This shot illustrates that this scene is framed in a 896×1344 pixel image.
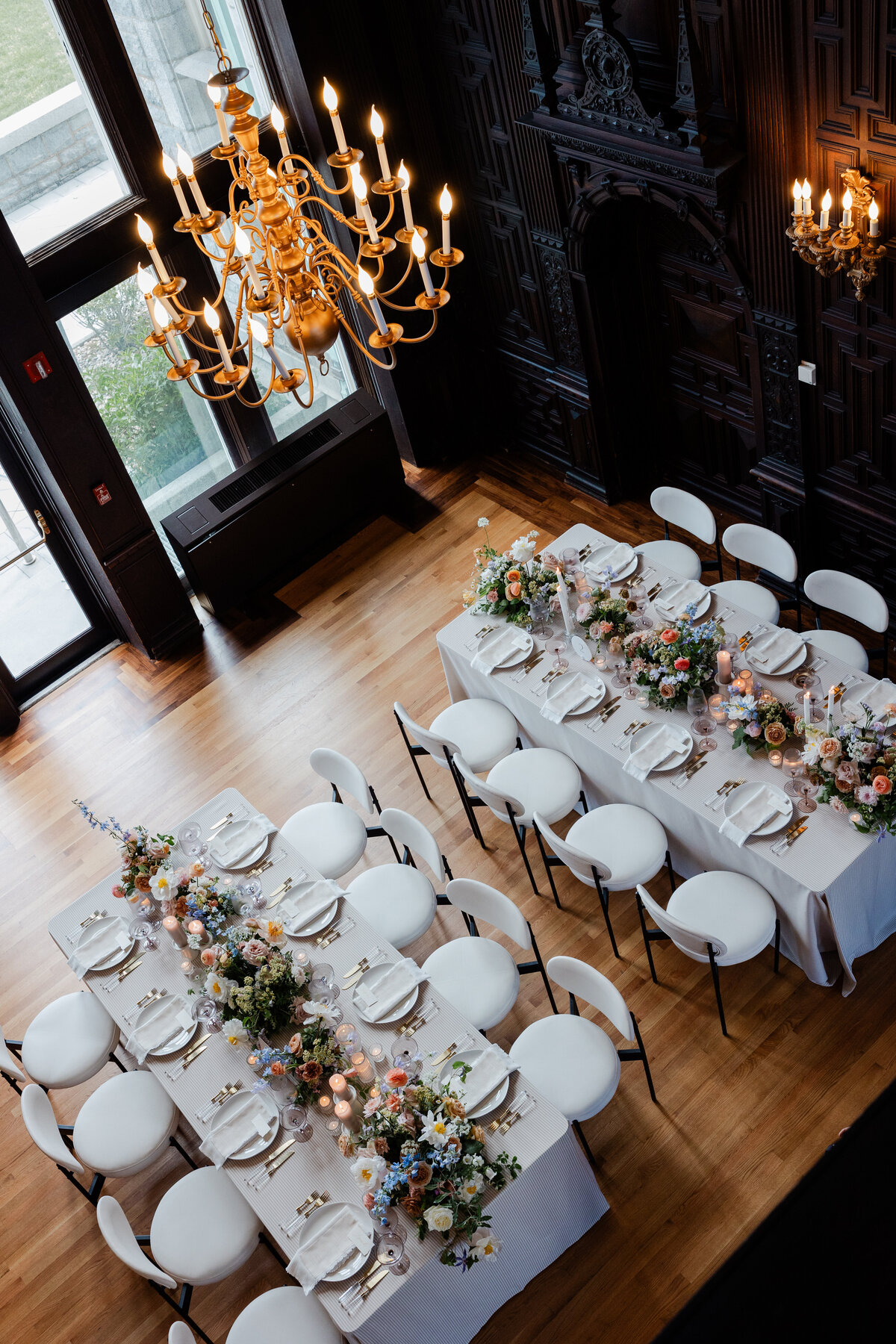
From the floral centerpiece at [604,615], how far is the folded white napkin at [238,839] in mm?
1963

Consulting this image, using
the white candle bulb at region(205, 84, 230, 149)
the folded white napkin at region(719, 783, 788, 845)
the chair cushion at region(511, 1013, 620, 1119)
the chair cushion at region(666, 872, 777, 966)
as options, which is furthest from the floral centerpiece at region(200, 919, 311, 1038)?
the white candle bulb at region(205, 84, 230, 149)

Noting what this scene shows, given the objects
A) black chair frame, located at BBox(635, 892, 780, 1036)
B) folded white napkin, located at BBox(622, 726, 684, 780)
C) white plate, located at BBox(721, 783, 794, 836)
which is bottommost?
black chair frame, located at BBox(635, 892, 780, 1036)

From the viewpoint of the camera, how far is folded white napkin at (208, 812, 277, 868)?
589 cm

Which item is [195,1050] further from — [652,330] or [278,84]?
[278,84]

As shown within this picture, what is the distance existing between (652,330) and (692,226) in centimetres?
111

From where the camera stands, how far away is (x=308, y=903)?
5.59m

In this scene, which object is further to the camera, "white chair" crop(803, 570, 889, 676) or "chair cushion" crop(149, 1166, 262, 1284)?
"white chair" crop(803, 570, 889, 676)

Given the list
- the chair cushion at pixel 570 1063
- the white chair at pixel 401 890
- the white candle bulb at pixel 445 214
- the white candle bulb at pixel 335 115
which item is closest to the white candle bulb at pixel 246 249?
the white candle bulb at pixel 335 115

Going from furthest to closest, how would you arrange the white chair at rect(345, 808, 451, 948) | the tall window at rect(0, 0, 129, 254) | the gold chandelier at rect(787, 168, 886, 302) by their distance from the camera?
the tall window at rect(0, 0, 129, 254), the white chair at rect(345, 808, 451, 948), the gold chandelier at rect(787, 168, 886, 302)

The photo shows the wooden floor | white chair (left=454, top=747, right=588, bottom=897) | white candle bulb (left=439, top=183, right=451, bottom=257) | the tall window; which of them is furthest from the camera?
the tall window

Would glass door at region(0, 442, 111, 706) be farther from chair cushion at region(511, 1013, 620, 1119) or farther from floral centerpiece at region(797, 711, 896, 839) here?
floral centerpiece at region(797, 711, 896, 839)

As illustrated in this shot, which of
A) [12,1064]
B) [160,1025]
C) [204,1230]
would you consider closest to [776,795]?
[160,1025]

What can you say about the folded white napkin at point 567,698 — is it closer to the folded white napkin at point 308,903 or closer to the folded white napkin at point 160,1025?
the folded white napkin at point 308,903

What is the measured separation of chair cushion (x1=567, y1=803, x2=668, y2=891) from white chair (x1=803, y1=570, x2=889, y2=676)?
1.27 metres
